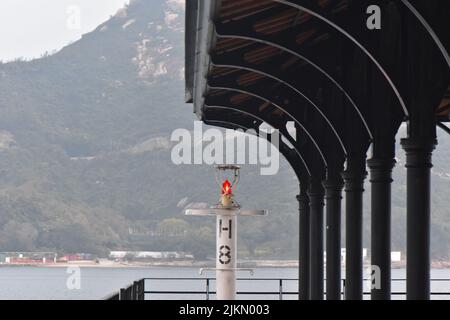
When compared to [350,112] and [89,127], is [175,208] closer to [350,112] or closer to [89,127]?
[89,127]

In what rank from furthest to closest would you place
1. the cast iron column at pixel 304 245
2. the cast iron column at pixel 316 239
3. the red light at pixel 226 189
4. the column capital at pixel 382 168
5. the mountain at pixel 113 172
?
the mountain at pixel 113 172, the cast iron column at pixel 304 245, the cast iron column at pixel 316 239, the red light at pixel 226 189, the column capital at pixel 382 168

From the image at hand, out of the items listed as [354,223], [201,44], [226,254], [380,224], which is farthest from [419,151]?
[226,254]

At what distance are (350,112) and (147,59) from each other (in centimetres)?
13684

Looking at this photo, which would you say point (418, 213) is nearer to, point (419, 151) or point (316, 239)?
point (419, 151)

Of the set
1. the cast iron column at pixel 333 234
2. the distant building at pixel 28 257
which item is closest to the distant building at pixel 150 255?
the distant building at pixel 28 257

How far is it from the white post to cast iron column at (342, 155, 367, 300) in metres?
2.44

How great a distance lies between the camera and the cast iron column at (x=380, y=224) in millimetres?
12781

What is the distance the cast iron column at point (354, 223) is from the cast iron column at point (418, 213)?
4626 mm

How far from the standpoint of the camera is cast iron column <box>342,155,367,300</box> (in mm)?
15280

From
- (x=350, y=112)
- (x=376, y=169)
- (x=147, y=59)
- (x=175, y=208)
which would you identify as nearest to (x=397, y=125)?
(x=376, y=169)

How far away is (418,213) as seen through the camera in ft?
34.4

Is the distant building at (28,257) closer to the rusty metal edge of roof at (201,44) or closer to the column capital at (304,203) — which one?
the column capital at (304,203)

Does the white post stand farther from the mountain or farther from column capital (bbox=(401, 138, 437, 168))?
the mountain

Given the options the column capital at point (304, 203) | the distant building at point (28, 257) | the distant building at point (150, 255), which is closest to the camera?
the column capital at point (304, 203)
